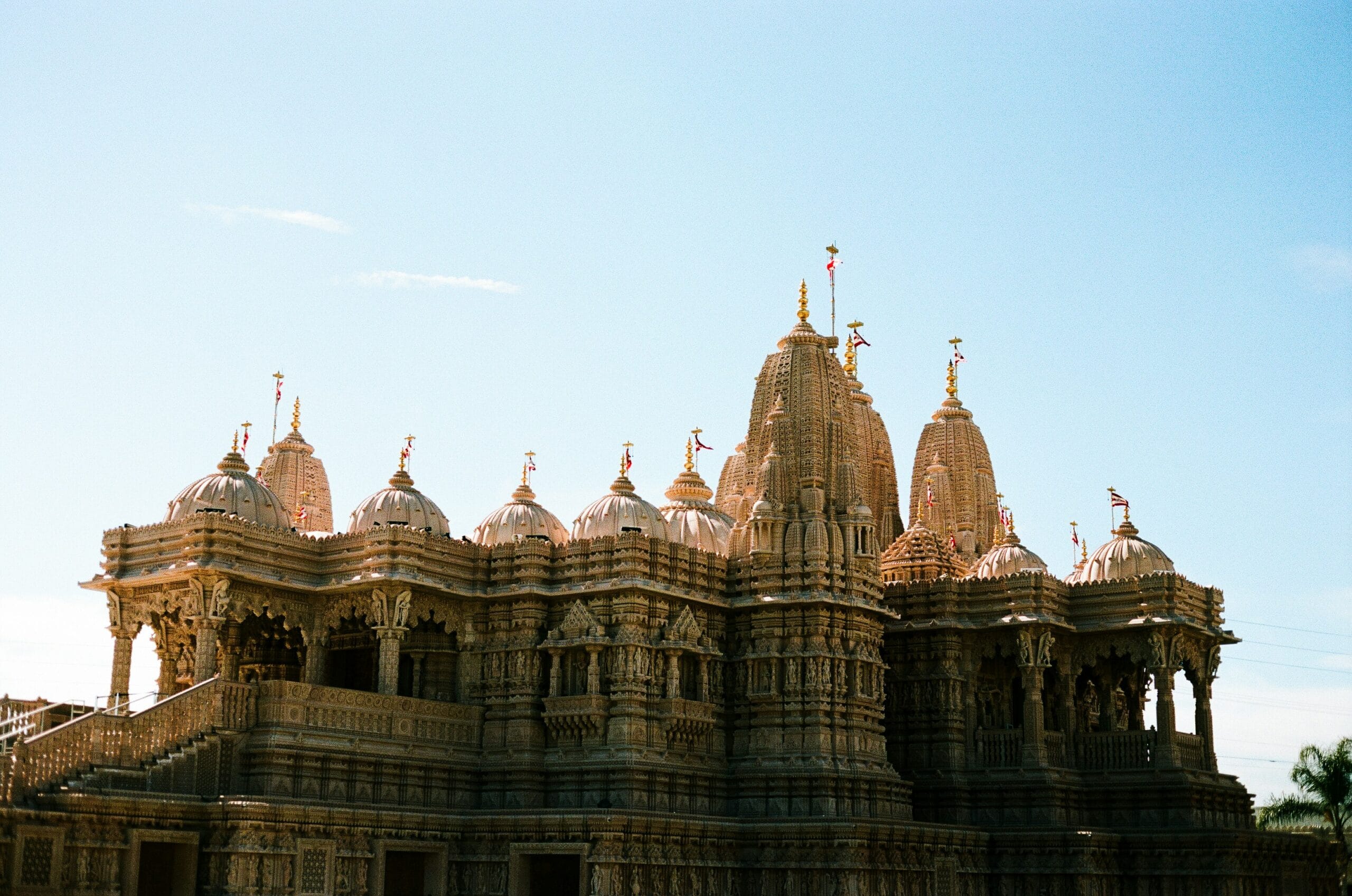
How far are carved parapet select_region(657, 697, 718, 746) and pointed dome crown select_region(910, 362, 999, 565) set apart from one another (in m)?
14.9

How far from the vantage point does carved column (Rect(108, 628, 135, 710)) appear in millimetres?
39062

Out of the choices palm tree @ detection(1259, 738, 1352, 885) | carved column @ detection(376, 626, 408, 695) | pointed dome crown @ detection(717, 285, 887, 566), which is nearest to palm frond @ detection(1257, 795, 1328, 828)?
palm tree @ detection(1259, 738, 1352, 885)

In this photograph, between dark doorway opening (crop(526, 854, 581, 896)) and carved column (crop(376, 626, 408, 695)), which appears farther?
dark doorway opening (crop(526, 854, 581, 896))

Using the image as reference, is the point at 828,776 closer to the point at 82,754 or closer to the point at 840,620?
the point at 840,620

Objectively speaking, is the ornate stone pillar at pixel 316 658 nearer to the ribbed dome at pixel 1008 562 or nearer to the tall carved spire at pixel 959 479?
the ribbed dome at pixel 1008 562

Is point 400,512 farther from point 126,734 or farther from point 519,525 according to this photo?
point 126,734

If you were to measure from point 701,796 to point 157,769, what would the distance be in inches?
485

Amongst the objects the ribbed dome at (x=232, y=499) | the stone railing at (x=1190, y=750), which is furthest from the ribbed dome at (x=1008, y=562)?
the ribbed dome at (x=232, y=499)

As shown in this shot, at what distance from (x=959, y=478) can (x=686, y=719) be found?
59.1ft

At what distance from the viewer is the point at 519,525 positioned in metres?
43.4

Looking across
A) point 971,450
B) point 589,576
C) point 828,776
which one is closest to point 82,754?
point 589,576

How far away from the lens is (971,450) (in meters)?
55.6

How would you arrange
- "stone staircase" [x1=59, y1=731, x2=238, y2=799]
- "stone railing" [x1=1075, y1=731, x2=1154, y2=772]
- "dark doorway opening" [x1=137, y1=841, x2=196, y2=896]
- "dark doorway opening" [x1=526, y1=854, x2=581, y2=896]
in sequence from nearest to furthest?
"stone staircase" [x1=59, y1=731, x2=238, y2=799] → "dark doorway opening" [x1=137, y1=841, x2=196, y2=896] → "dark doorway opening" [x1=526, y1=854, x2=581, y2=896] → "stone railing" [x1=1075, y1=731, x2=1154, y2=772]

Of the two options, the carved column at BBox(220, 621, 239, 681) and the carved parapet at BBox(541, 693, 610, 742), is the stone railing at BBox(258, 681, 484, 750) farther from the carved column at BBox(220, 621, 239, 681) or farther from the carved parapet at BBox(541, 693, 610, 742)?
the carved column at BBox(220, 621, 239, 681)
